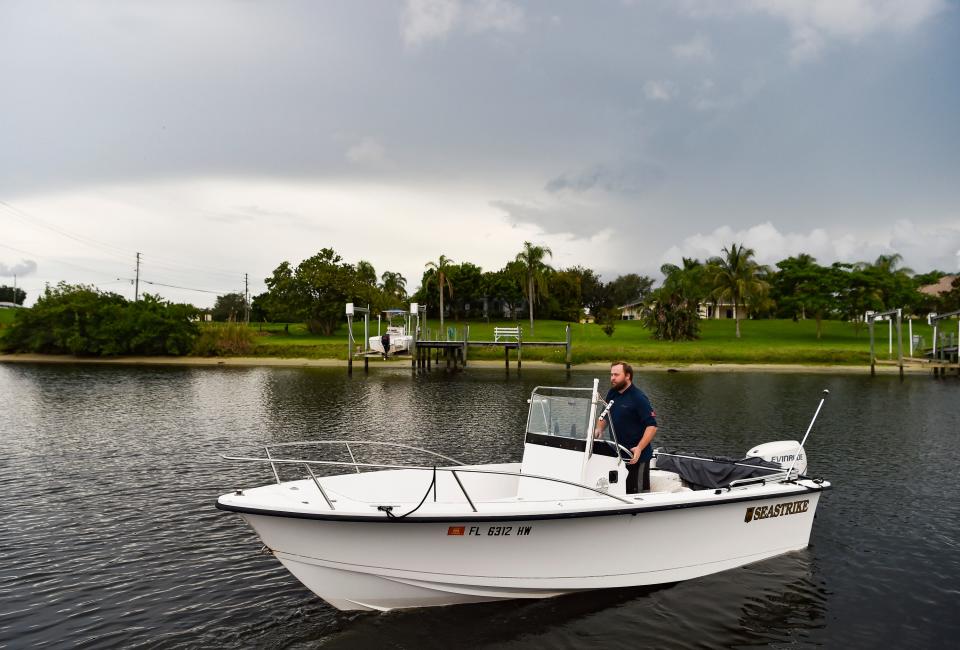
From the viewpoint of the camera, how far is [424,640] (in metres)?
6.51

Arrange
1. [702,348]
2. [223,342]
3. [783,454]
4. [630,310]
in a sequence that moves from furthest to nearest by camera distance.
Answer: [630,310] → [223,342] → [702,348] → [783,454]

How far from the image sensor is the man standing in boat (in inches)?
298

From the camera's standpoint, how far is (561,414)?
25.4ft

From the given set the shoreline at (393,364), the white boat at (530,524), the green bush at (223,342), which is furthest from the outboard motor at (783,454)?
the green bush at (223,342)

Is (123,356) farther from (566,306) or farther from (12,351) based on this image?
(566,306)

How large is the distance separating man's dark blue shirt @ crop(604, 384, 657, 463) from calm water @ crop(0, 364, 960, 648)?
4.29ft

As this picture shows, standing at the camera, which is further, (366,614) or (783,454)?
(783,454)

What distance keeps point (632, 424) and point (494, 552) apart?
237 cm

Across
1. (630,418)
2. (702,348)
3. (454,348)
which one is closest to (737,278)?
(702,348)

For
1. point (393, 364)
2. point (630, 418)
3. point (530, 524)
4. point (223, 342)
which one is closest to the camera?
point (530, 524)

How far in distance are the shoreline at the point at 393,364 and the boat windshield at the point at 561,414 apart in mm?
34823

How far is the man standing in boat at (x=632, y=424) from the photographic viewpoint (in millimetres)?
7578

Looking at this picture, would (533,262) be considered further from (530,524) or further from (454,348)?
(530,524)

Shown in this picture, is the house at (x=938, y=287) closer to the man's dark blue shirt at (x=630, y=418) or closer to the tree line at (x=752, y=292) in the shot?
the tree line at (x=752, y=292)
